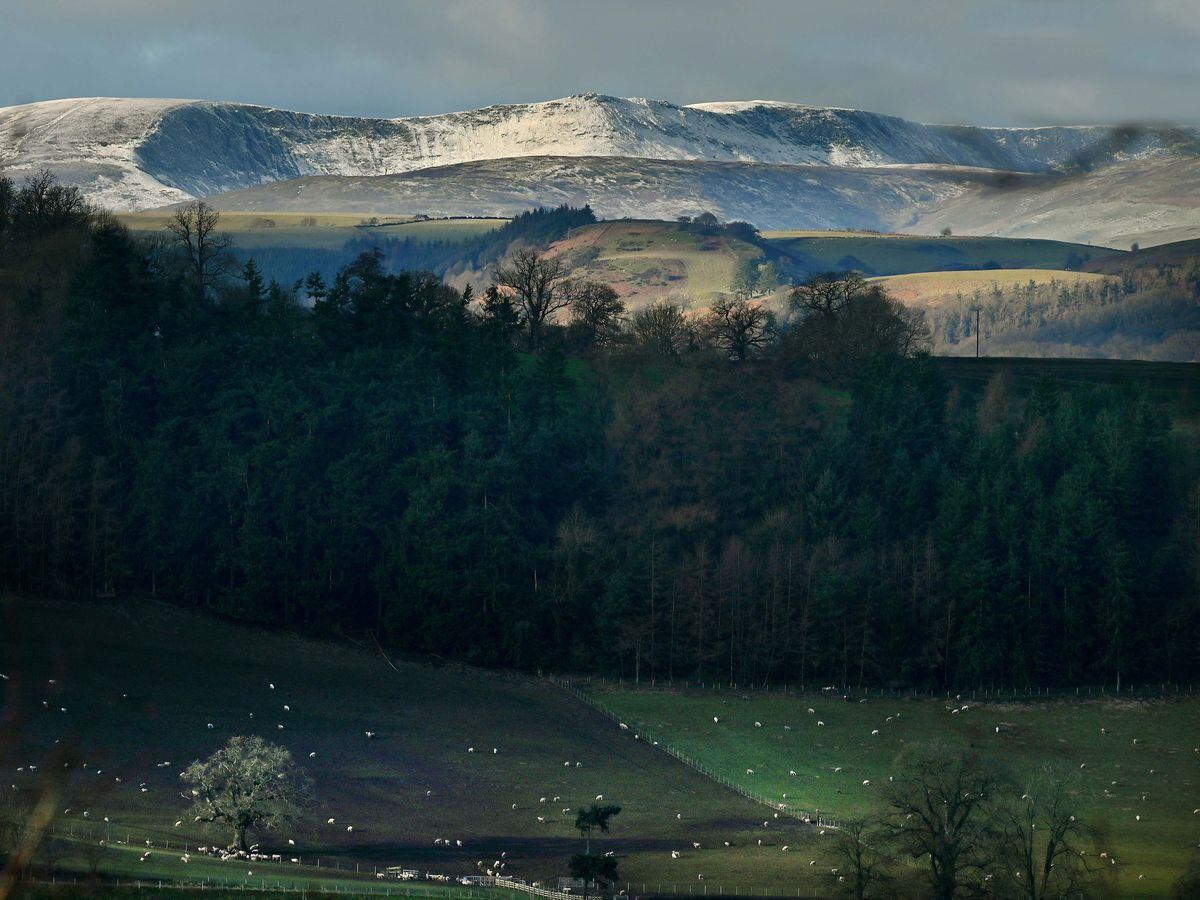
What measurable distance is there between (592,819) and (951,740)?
3110 cm

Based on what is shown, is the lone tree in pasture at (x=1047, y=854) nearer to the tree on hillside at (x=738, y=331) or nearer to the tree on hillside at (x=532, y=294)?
the tree on hillside at (x=738, y=331)

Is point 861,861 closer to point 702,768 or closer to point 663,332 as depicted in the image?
point 702,768

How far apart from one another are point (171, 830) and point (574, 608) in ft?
163

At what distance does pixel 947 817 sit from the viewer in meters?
72.3

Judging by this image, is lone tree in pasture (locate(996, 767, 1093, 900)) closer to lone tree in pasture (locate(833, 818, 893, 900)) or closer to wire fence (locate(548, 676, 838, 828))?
lone tree in pasture (locate(833, 818, 893, 900))

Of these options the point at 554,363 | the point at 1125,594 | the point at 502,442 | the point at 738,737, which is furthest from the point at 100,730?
the point at 1125,594

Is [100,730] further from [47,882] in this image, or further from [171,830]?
[47,882]

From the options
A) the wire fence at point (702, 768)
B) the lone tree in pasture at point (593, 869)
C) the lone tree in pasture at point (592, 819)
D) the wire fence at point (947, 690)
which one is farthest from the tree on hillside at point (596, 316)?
the lone tree in pasture at point (593, 869)

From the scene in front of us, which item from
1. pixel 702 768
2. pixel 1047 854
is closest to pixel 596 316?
pixel 702 768

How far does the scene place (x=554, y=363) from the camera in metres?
143

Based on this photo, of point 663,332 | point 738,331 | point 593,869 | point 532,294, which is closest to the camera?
point 593,869

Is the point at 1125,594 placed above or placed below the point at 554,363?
below

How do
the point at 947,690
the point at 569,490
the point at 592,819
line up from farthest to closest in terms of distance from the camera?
the point at 569,490 → the point at 947,690 → the point at 592,819

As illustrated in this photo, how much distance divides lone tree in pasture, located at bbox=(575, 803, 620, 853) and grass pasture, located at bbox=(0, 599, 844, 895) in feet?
2.07
